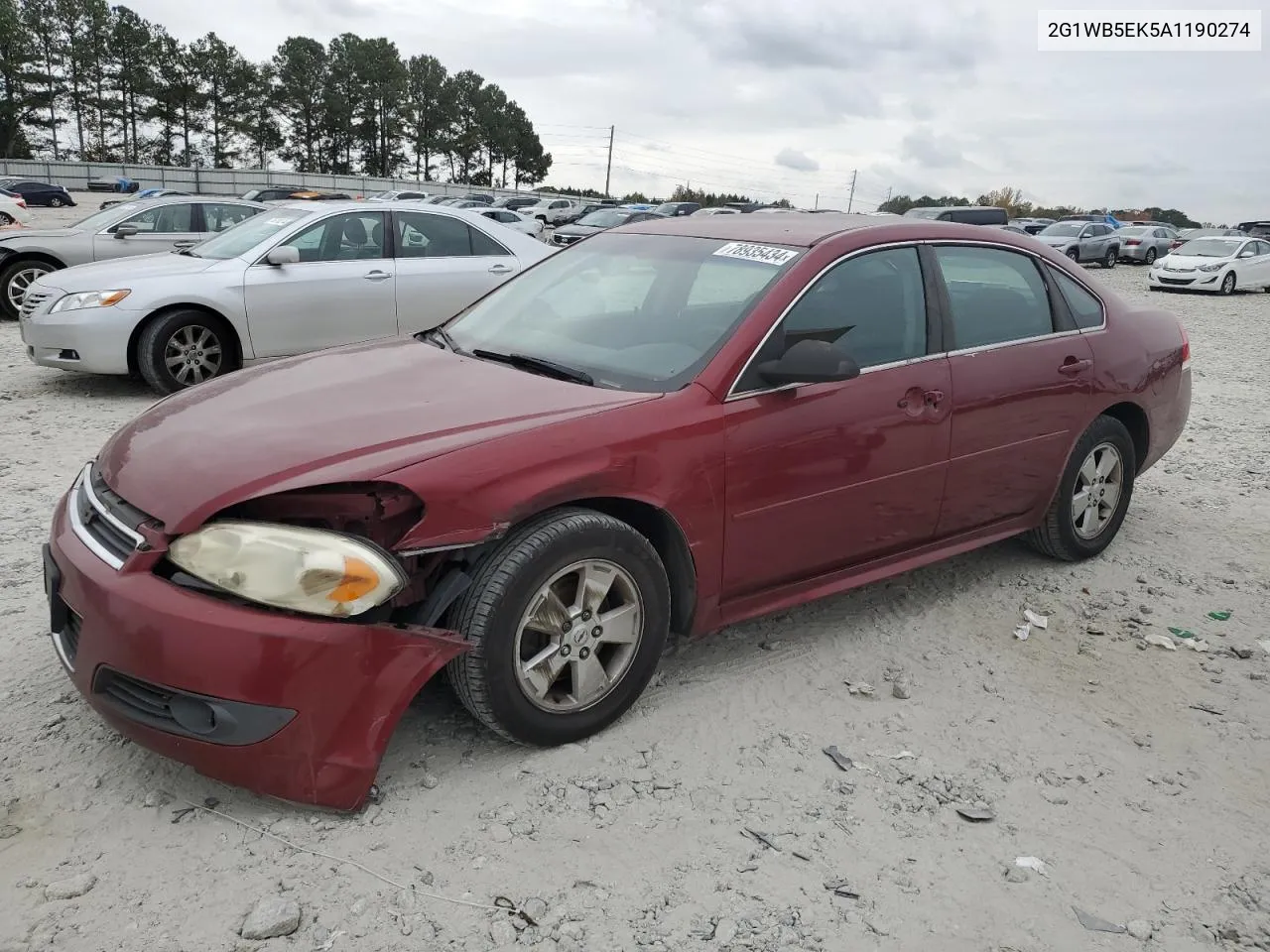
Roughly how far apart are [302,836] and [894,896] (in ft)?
5.05

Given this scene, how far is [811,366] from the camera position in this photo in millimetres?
3260

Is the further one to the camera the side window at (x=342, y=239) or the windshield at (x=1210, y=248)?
the windshield at (x=1210, y=248)

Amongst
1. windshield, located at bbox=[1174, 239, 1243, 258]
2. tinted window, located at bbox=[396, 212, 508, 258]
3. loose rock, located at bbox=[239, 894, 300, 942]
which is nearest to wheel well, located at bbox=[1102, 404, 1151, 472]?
loose rock, located at bbox=[239, 894, 300, 942]

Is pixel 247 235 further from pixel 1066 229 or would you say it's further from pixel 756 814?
pixel 1066 229

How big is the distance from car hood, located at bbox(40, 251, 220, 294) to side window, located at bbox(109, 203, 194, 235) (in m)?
3.83

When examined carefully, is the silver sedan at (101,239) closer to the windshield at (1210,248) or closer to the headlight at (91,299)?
the headlight at (91,299)

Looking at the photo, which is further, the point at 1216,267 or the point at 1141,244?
→ the point at 1141,244

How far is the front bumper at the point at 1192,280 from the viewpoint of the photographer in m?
23.3

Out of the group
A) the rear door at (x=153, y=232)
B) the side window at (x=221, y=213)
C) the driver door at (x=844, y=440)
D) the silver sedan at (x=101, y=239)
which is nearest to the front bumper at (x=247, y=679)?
the driver door at (x=844, y=440)

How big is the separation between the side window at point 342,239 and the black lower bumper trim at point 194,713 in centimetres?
584

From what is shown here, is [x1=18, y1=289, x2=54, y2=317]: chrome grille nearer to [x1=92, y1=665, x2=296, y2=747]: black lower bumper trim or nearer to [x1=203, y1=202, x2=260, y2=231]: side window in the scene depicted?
[x1=203, y1=202, x2=260, y2=231]: side window

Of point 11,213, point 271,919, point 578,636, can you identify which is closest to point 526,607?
point 578,636

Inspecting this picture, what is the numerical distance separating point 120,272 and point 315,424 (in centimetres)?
574

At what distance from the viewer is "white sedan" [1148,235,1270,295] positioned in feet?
76.6
